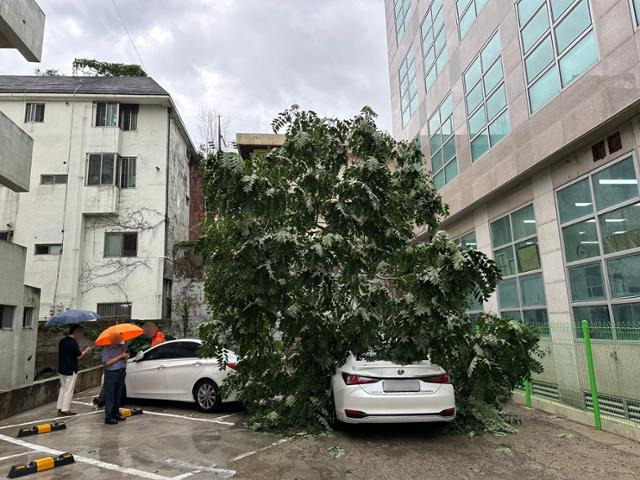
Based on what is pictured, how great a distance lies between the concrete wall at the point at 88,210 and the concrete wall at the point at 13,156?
8.62 m

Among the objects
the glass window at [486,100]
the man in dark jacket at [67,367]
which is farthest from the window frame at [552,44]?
the man in dark jacket at [67,367]

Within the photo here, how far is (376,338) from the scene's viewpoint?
21.8 feet

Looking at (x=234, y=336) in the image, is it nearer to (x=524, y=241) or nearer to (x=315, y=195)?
(x=315, y=195)

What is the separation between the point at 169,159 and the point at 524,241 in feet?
53.2

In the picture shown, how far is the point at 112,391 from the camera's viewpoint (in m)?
7.80

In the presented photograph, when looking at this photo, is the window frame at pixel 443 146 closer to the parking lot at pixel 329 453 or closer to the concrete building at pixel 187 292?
the concrete building at pixel 187 292

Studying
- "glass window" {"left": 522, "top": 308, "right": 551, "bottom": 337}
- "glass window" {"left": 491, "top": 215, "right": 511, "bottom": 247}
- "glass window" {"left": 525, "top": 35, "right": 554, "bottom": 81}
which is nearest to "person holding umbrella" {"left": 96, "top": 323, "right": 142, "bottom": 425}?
"glass window" {"left": 522, "top": 308, "right": 551, "bottom": 337}

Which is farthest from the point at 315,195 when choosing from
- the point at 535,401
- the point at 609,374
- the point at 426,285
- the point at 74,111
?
the point at 74,111

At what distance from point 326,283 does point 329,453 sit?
7.80ft

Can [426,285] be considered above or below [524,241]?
below

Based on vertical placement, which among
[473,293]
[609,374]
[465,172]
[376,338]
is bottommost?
[609,374]

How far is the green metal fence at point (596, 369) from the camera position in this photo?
6.39m

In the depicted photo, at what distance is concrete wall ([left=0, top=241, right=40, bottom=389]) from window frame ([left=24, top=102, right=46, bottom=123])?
485 inches

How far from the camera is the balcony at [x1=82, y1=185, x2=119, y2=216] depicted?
19.3 metres
